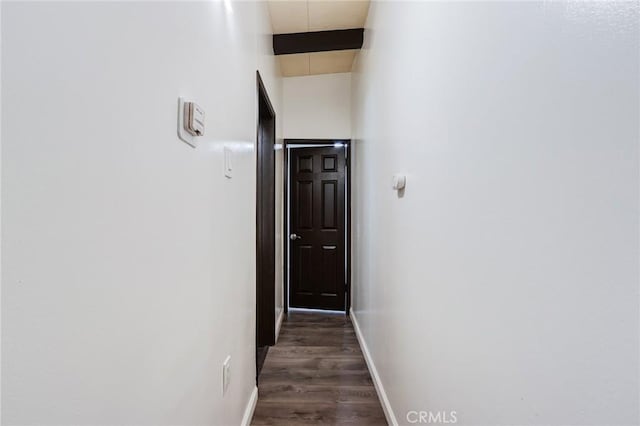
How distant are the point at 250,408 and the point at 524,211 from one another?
1.83 m

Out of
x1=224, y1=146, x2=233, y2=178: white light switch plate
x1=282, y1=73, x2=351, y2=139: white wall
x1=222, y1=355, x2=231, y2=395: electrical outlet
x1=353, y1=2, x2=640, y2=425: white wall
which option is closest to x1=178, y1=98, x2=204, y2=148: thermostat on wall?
x1=224, y1=146, x2=233, y2=178: white light switch plate

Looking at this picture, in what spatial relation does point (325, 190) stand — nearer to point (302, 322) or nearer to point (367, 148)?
point (367, 148)

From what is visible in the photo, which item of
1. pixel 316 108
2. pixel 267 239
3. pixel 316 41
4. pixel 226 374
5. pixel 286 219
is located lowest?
pixel 226 374

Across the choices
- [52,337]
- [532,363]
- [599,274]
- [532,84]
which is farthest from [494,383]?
[52,337]

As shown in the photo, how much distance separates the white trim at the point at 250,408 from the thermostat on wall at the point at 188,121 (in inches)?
59.3

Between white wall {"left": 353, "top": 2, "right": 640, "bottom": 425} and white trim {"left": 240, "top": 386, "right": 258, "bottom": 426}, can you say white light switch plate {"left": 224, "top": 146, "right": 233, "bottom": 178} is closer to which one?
white wall {"left": 353, "top": 2, "right": 640, "bottom": 425}

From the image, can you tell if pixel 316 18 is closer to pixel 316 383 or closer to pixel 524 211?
pixel 524 211

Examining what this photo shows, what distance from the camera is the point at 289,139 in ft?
12.0

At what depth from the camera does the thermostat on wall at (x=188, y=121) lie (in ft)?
3.02

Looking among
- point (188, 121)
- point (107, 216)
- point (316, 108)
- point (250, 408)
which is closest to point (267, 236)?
point (250, 408)

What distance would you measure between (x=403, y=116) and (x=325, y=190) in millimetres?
2272

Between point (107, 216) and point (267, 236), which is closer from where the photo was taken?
point (107, 216)

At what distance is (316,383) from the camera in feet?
7.32

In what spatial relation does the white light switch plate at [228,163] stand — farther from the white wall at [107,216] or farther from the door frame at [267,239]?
the door frame at [267,239]
